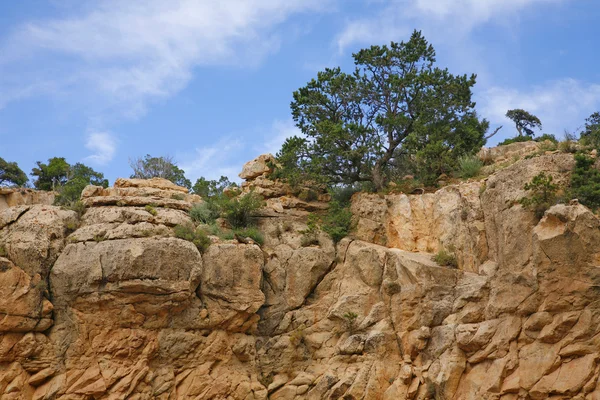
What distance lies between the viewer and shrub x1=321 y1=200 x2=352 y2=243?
23.0 meters

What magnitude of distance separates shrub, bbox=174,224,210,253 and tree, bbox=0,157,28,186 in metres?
13.9

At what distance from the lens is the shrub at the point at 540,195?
18531 millimetres

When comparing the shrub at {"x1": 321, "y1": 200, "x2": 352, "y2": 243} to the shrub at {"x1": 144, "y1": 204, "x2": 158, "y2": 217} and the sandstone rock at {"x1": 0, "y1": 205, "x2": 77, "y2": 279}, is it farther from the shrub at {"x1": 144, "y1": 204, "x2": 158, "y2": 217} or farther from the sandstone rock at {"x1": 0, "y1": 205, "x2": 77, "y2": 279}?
the sandstone rock at {"x1": 0, "y1": 205, "x2": 77, "y2": 279}

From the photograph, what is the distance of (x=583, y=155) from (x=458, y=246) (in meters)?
4.57

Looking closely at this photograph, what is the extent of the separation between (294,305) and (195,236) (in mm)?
3917

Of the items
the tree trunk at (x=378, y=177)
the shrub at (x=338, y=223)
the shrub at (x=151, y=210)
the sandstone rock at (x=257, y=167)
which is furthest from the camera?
the sandstone rock at (x=257, y=167)

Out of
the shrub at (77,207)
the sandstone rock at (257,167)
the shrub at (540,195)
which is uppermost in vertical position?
the sandstone rock at (257,167)

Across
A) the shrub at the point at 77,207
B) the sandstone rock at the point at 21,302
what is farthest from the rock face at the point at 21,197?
the sandstone rock at the point at 21,302

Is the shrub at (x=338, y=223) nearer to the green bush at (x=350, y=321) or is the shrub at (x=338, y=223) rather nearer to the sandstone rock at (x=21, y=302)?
the green bush at (x=350, y=321)

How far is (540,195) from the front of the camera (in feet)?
61.3

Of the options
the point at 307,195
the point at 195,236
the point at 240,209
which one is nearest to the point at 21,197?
the point at 195,236

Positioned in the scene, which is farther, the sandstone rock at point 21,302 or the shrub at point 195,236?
the shrub at point 195,236

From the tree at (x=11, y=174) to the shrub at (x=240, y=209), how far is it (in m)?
13.1

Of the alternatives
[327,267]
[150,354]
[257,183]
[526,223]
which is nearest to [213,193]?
[257,183]
